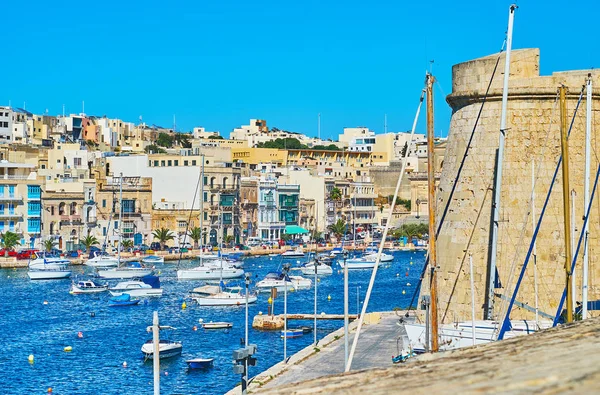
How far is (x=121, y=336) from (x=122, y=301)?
1102 centimetres

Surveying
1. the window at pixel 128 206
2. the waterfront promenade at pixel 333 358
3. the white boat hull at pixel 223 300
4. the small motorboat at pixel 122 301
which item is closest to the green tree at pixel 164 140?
the window at pixel 128 206

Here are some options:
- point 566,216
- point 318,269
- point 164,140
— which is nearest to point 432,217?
point 566,216

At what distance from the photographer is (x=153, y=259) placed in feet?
248

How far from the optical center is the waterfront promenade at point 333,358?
2152cm

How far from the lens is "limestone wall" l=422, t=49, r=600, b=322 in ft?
62.4

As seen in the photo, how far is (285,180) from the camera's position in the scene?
9838 cm

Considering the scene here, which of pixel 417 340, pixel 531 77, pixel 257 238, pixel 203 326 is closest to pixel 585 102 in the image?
pixel 531 77

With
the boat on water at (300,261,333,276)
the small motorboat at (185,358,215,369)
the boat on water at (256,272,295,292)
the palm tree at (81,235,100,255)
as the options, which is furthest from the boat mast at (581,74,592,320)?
the palm tree at (81,235,100,255)

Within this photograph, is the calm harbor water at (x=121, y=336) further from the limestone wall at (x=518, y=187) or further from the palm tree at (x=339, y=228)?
the palm tree at (x=339, y=228)

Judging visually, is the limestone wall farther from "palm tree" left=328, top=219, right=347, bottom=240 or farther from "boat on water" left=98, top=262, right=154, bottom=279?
"palm tree" left=328, top=219, right=347, bottom=240

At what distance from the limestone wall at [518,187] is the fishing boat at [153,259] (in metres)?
55.9

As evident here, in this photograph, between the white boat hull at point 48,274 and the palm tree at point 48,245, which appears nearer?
the white boat hull at point 48,274

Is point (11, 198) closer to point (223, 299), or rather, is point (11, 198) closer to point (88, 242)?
point (88, 242)

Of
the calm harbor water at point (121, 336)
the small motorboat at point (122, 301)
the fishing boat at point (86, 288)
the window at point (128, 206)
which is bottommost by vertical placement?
the calm harbor water at point (121, 336)
